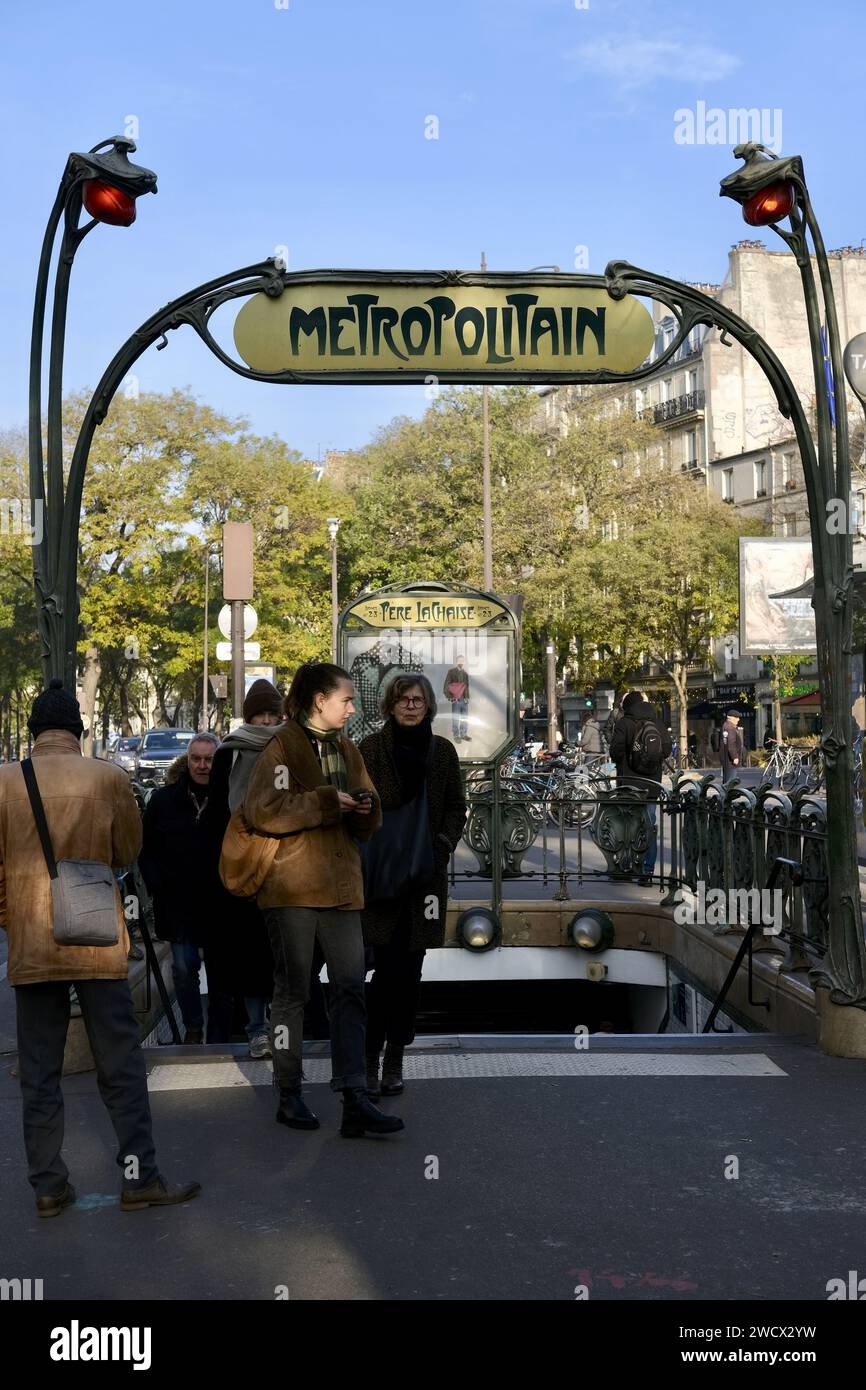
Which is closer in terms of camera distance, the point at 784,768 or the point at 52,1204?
the point at 52,1204

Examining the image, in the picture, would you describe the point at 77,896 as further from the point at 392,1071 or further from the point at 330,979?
the point at 392,1071

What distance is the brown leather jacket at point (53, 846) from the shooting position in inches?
197

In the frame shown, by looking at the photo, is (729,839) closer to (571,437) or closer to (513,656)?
(513,656)

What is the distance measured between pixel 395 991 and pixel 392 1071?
324 mm

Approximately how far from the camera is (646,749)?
15.4m

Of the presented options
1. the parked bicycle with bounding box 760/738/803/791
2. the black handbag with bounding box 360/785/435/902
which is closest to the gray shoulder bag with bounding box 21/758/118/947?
the black handbag with bounding box 360/785/435/902

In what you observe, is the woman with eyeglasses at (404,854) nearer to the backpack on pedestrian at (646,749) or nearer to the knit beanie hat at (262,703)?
the knit beanie hat at (262,703)

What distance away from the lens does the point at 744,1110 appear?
20.4 ft

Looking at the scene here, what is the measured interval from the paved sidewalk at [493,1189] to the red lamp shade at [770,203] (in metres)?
3.80

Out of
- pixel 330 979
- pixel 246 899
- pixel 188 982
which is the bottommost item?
pixel 188 982

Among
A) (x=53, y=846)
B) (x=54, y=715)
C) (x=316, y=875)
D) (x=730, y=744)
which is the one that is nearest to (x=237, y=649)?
(x=316, y=875)

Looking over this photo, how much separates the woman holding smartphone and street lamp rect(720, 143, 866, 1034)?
2.41 meters
